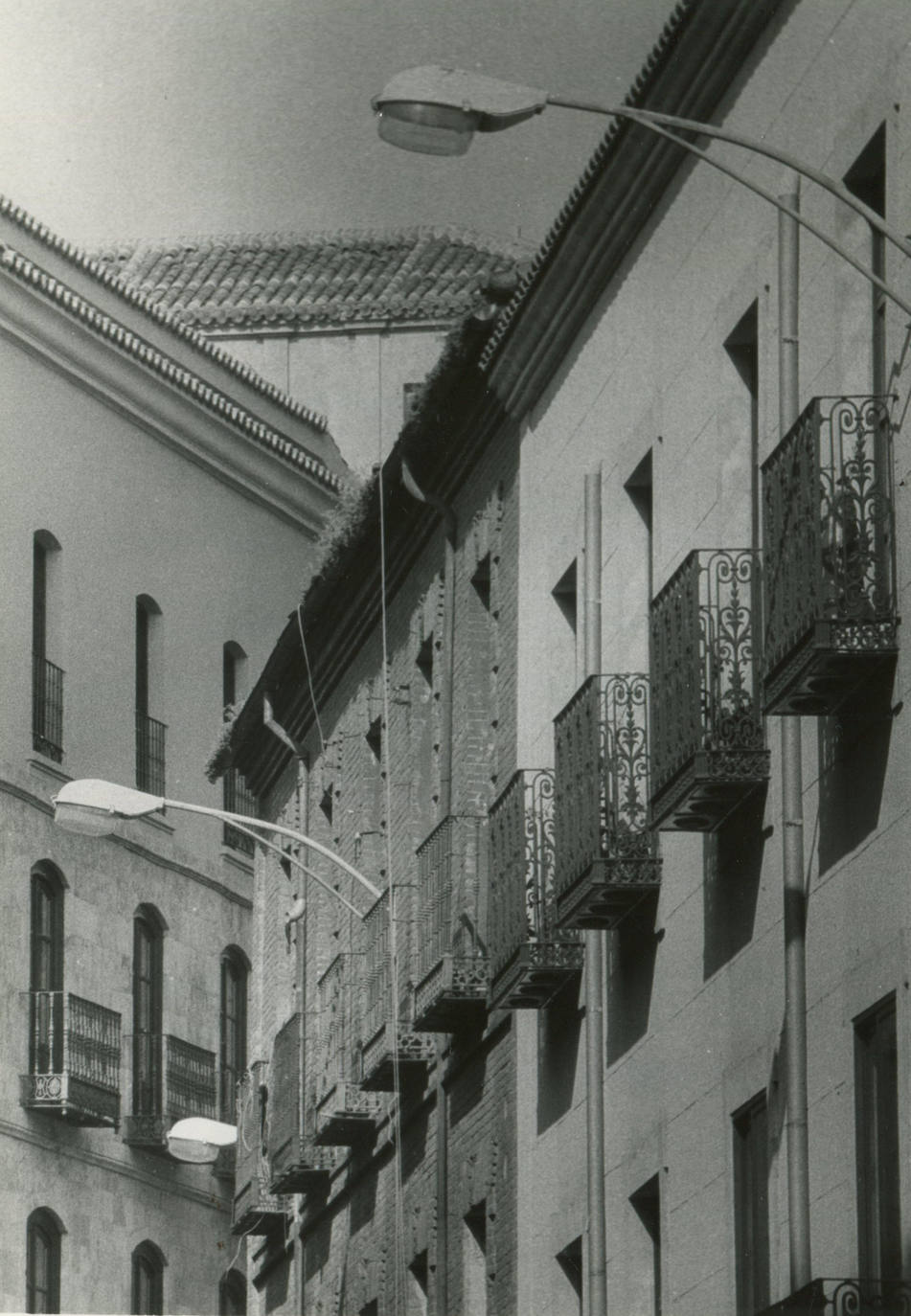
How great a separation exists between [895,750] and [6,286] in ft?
87.1

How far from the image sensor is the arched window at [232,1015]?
4931 cm

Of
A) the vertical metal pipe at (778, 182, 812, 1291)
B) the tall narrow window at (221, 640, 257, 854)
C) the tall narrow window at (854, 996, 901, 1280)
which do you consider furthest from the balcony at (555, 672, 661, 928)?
the tall narrow window at (221, 640, 257, 854)

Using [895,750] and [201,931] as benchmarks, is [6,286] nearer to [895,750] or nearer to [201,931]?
[201,931]

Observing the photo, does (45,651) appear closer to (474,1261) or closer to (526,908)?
(474,1261)

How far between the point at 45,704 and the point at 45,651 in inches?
22.6

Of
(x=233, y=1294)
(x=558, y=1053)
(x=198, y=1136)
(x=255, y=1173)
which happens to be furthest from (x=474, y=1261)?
(x=233, y=1294)

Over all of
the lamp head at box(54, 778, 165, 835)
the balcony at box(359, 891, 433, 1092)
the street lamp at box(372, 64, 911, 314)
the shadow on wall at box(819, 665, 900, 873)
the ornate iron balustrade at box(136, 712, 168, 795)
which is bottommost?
the shadow on wall at box(819, 665, 900, 873)

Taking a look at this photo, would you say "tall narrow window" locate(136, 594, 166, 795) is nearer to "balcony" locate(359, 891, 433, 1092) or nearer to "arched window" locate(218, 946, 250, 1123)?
"arched window" locate(218, 946, 250, 1123)

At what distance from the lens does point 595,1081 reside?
2397 centimetres

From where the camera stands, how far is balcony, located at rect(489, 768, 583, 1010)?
24547 mm

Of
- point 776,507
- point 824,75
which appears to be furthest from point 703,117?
point 776,507

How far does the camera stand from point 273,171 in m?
30.6

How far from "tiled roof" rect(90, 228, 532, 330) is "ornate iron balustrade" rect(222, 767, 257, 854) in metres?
4.75

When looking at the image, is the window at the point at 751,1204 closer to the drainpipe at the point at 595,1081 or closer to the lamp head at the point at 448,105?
the drainpipe at the point at 595,1081
